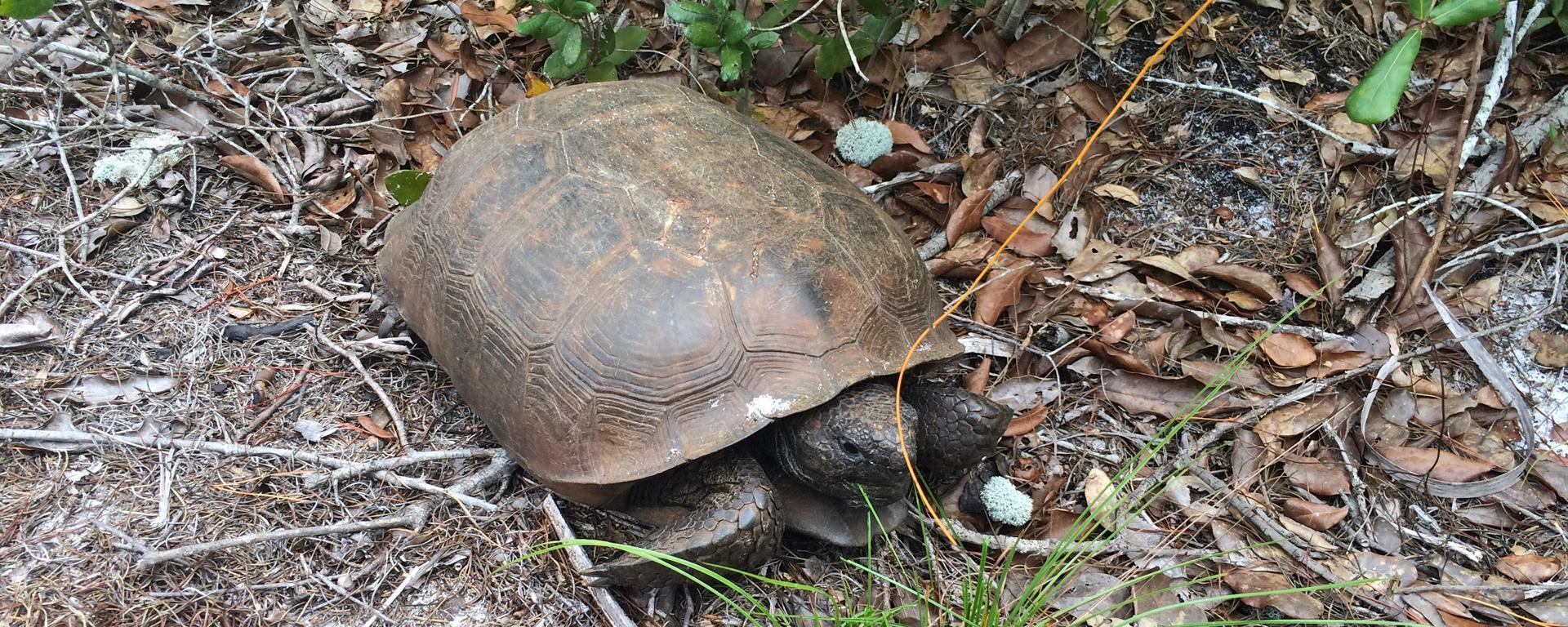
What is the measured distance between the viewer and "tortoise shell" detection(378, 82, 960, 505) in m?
2.28

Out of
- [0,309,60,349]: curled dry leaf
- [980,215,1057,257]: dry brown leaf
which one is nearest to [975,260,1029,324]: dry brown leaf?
[980,215,1057,257]: dry brown leaf

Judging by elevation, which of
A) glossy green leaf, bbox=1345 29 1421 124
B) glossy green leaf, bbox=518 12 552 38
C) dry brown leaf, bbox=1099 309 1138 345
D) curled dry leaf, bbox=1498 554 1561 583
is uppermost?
glossy green leaf, bbox=1345 29 1421 124

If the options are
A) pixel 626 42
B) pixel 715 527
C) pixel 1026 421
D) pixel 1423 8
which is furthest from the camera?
pixel 626 42

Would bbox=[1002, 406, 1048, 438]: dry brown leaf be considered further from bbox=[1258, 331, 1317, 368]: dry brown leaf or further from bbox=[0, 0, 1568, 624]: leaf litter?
bbox=[1258, 331, 1317, 368]: dry brown leaf

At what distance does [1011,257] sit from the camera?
10.7ft

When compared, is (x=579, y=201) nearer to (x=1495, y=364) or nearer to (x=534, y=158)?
(x=534, y=158)

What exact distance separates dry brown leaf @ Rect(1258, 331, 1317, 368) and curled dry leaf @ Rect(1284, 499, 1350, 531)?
0.46 metres

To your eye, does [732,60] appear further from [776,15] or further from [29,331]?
[29,331]

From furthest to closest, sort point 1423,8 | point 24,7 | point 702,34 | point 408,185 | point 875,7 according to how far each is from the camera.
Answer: point 875,7, point 408,185, point 702,34, point 24,7, point 1423,8

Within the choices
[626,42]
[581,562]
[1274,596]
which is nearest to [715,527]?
[581,562]

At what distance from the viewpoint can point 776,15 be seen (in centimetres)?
333

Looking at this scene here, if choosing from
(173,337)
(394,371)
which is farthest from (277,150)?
(394,371)

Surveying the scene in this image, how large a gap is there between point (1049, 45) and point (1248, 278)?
121 centimetres

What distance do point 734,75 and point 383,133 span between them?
1560 mm
